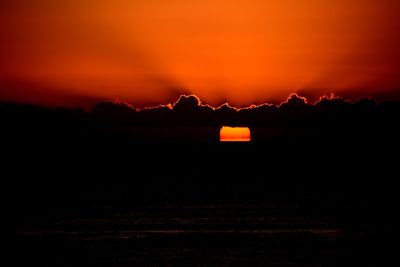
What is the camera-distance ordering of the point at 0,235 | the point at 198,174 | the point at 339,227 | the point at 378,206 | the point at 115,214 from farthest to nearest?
the point at 198,174, the point at 378,206, the point at 115,214, the point at 339,227, the point at 0,235

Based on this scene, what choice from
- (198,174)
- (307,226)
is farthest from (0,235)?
(198,174)

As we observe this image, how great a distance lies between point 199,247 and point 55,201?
4841 cm

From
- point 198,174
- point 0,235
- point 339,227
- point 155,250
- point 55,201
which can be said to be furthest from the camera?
point 198,174

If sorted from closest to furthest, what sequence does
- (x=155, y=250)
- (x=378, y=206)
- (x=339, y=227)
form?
(x=155, y=250) → (x=339, y=227) → (x=378, y=206)

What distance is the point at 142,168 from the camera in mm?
183625

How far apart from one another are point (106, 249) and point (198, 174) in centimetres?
13334

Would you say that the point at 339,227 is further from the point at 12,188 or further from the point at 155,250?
the point at 12,188

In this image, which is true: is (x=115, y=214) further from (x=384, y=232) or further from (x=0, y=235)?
(x=384, y=232)

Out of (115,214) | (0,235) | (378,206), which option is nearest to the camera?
(0,235)

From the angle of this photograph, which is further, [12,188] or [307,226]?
[12,188]

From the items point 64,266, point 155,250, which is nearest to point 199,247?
point 155,250

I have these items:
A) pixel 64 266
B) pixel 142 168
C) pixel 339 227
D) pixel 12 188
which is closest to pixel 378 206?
pixel 339 227

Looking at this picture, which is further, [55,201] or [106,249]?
[55,201]

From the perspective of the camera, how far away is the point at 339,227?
52.4 metres
